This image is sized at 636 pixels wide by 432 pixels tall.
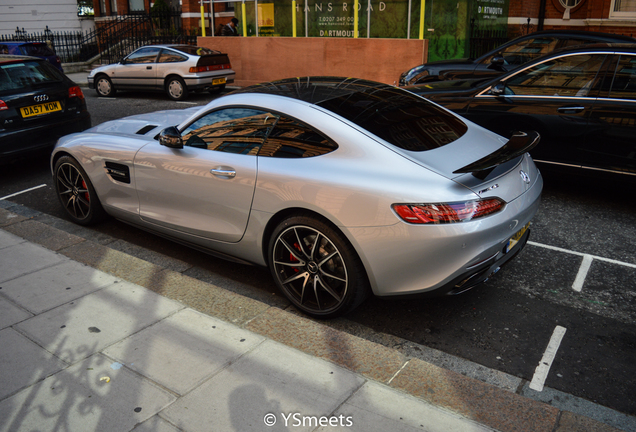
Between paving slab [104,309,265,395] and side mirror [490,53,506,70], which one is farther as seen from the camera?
side mirror [490,53,506,70]

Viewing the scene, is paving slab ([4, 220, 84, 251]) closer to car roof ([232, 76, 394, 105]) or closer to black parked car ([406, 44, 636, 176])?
car roof ([232, 76, 394, 105])

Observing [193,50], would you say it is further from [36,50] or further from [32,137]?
[32,137]

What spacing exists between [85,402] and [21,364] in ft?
2.09

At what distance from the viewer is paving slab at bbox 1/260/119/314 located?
406 cm

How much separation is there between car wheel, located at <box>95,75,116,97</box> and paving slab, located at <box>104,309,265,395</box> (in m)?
14.0

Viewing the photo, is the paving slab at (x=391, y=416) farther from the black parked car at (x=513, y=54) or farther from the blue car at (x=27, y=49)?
the blue car at (x=27, y=49)

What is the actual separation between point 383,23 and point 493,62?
21.3ft

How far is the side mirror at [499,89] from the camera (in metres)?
6.47

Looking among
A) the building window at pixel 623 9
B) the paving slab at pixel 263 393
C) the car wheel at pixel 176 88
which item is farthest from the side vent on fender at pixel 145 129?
the building window at pixel 623 9

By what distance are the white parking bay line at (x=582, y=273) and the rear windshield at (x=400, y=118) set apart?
1.52 m

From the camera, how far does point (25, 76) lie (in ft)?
25.1

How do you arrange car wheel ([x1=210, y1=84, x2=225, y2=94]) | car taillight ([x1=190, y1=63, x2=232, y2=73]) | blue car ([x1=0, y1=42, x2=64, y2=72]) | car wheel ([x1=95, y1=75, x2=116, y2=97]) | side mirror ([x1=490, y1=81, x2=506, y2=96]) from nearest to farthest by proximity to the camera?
side mirror ([x1=490, y1=81, x2=506, y2=96]) < car taillight ([x1=190, y1=63, x2=232, y2=73]) < car wheel ([x1=210, y1=84, x2=225, y2=94]) < car wheel ([x1=95, y1=75, x2=116, y2=97]) < blue car ([x1=0, y1=42, x2=64, y2=72])

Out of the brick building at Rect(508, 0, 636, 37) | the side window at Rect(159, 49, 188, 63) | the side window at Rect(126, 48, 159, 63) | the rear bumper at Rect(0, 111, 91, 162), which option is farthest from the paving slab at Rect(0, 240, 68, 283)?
the brick building at Rect(508, 0, 636, 37)

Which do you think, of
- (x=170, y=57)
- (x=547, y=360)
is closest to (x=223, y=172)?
(x=547, y=360)
